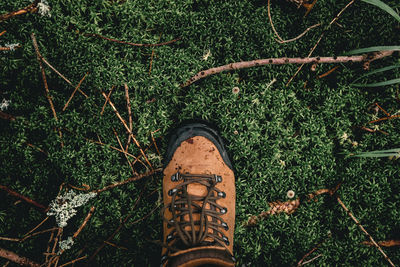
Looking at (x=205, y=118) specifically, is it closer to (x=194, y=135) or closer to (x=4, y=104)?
(x=194, y=135)

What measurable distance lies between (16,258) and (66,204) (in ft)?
2.02

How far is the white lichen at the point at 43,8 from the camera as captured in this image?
252cm

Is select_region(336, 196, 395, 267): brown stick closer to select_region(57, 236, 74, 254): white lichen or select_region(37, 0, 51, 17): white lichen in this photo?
select_region(57, 236, 74, 254): white lichen

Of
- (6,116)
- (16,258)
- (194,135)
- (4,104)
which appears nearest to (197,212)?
(194,135)

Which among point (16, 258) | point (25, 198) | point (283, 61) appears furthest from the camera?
point (283, 61)

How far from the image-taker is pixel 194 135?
258 centimetres

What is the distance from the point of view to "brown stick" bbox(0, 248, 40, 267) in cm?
232

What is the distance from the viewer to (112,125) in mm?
2631

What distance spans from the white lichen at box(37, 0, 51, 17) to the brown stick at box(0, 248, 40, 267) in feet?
7.58

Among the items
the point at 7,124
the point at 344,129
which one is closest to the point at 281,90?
the point at 344,129

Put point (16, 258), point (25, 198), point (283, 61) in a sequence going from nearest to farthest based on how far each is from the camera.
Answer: point (16, 258) < point (25, 198) < point (283, 61)

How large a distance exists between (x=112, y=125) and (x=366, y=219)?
288cm

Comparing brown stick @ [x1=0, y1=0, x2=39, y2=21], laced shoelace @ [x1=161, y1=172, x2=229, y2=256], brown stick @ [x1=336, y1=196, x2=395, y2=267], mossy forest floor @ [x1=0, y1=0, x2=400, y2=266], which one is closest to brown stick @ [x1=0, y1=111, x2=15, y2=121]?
mossy forest floor @ [x1=0, y1=0, x2=400, y2=266]

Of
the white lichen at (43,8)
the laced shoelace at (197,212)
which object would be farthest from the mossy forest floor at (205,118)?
the laced shoelace at (197,212)
